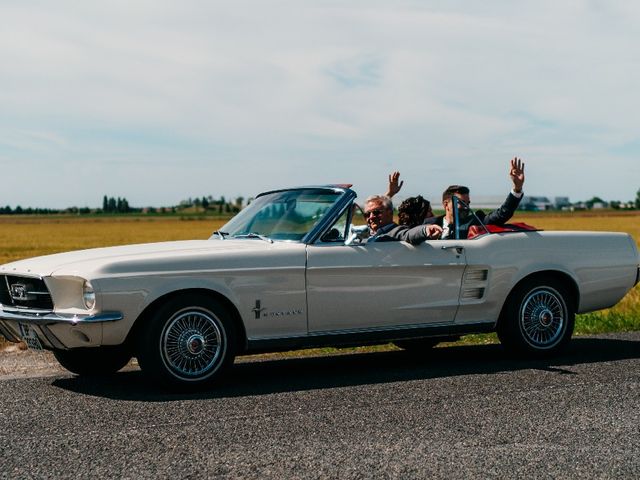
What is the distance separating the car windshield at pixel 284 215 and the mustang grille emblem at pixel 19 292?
173 cm

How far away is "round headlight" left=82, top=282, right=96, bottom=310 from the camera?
20.7 feet

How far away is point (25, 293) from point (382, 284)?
2688 millimetres

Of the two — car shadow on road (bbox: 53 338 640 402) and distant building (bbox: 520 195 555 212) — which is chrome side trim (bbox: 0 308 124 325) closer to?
car shadow on road (bbox: 53 338 640 402)

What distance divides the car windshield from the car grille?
169cm

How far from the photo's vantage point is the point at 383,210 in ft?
25.3

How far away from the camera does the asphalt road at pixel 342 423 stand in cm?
464

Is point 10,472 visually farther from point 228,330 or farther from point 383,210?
point 383,210

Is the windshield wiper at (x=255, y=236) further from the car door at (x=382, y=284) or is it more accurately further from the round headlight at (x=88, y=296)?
the round headlight at (x=88, y=296)

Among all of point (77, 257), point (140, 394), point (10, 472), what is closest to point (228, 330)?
point (140, 394)

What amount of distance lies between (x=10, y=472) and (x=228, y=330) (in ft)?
7.59

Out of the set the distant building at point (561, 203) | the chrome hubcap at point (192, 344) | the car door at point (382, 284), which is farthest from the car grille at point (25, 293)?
the distant building at point (561, 203)

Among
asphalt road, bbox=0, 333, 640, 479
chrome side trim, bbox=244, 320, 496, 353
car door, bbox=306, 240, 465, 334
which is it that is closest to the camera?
asphalt road, bbox=0, 333, 640, 479

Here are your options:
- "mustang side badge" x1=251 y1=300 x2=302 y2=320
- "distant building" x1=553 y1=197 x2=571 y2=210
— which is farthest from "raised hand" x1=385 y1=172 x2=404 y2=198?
"distant building" x1=553 y1=197 x2=571 y2=210

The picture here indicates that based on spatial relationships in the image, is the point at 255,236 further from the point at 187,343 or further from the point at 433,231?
the point at 433,231
